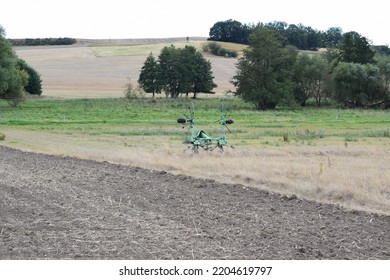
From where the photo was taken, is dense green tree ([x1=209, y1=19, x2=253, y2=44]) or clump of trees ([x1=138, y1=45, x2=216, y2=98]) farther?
dense green tree ([x1=209, y1=19, x2=253, y2=44])

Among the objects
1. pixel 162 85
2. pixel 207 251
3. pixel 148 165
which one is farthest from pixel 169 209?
pixel 162 85

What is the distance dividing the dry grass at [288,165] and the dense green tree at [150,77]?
67.5m

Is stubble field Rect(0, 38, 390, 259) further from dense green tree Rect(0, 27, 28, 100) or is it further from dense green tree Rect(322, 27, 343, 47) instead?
dense green tree Rect(322, 27, 343, 47)

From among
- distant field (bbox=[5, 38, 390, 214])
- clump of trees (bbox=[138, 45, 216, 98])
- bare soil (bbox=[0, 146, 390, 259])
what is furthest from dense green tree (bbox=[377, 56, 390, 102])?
bare soil (bbox=[0, 146, 390, 259])

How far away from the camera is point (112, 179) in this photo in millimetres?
17156

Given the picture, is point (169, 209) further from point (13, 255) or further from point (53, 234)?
point (13, 255)

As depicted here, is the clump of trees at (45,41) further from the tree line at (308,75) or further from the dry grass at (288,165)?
the dry grass at (288,165)

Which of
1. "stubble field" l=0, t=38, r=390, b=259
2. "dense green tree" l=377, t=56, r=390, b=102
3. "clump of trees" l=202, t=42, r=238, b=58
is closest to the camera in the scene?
"stubble field" l=0, t=38, r=390, b=259

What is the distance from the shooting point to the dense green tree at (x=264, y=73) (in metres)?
76.6

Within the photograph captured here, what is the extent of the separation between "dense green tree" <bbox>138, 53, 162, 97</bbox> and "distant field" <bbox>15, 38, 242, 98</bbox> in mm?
3942

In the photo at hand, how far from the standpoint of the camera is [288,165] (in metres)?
19.9

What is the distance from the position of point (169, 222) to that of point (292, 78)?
74717 millimetres

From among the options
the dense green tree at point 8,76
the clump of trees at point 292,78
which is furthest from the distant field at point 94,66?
the clump of trees at point 292,78

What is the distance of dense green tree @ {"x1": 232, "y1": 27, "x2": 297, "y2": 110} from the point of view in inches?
3017
